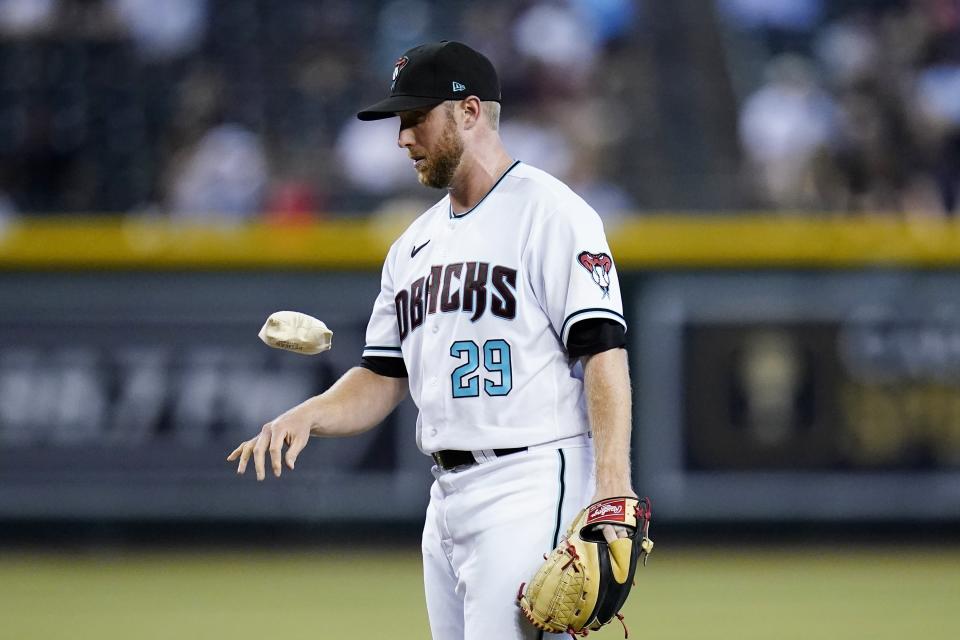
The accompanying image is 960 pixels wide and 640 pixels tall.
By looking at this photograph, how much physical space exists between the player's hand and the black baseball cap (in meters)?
0.81

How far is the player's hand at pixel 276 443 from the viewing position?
11.6ft

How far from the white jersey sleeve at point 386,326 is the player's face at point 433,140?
409mm

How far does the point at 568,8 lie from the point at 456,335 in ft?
32.1

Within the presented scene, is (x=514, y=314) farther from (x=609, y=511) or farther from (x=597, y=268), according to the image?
(x=609, y=511)

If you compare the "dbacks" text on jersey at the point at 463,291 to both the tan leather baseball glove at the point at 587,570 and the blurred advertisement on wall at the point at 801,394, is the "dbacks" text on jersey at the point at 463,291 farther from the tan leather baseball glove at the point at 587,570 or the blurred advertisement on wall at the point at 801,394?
the blurred advertisement on wall at the point at 801,394

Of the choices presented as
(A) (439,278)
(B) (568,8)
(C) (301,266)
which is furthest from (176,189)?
(A) (439,278)

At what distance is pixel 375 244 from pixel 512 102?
10.6 ft

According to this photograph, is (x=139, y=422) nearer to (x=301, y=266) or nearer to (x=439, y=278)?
(x=301, y=266)

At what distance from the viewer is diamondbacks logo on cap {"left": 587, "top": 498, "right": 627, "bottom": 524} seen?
329 cm

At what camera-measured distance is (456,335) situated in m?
3.61

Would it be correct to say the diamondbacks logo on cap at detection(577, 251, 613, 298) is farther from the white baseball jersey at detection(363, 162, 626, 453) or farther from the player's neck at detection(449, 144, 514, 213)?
the player's neck at detection(449, 144, 514, 213)

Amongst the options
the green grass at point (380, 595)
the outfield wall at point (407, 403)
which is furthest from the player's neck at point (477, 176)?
the outfield wall at point (407, 403)

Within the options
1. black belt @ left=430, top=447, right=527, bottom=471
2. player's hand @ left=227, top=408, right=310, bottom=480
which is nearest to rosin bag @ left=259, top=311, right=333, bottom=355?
player's hand @ left=227, top=408, right=310, bottom=480

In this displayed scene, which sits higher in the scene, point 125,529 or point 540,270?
point 540,270
